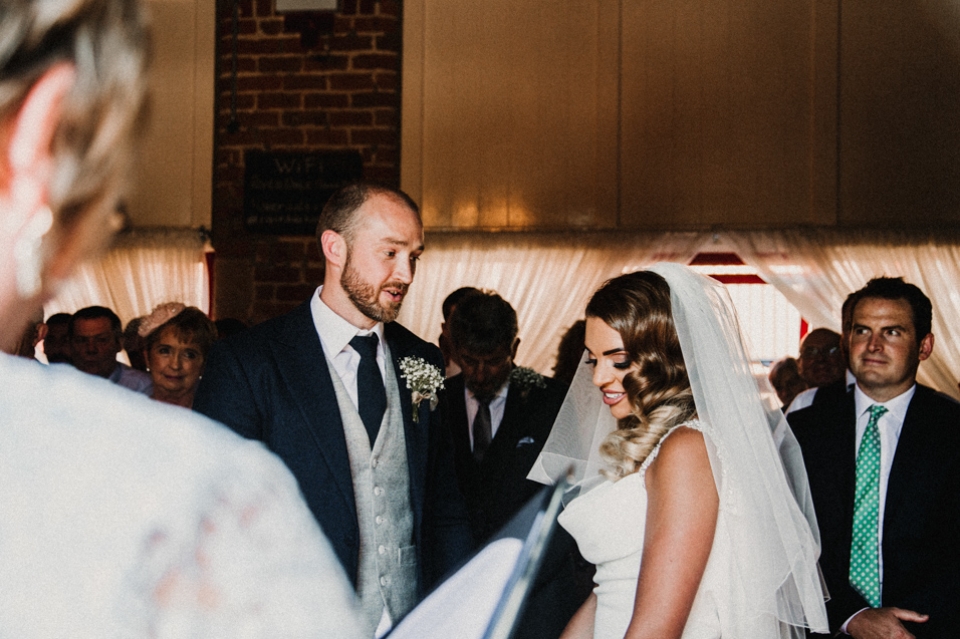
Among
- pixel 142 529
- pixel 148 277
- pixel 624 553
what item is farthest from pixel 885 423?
pixel 148 277

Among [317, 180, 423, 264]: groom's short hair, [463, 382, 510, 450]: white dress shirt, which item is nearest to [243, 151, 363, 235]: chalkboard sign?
[463, 382, 510, 450]: white dress shirt

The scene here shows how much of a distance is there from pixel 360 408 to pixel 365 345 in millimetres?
196

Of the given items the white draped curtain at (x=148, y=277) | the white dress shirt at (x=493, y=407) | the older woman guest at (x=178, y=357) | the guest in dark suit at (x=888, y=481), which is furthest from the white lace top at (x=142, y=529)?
the white draped curtain at (x=148, y=277)

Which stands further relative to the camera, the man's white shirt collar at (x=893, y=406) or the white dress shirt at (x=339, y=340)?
the man's white shirt collar at (x=893, y=406)

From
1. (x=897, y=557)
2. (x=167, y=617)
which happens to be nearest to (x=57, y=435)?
(x=167, y=617)

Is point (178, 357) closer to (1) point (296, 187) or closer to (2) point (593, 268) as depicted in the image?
(1) point (296, 187)

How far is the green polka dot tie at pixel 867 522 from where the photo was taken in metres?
2.95

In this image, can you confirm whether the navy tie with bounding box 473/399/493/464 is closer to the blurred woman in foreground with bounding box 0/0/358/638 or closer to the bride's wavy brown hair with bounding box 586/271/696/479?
the bride's wavy brown hair with bounding box 586/271/696/479

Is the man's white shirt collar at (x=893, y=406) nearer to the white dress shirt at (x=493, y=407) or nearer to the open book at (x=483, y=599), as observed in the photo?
the white dress shirt at (x=493, y=407)

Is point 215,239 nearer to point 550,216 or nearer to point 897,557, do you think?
point 550,216

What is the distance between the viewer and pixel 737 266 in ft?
26.5

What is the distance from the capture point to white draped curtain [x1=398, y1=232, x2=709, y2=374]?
25.3 ft

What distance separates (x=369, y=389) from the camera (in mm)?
2498

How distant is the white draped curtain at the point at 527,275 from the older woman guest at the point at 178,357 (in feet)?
11.8
